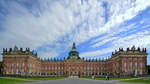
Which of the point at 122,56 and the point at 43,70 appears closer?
the point at 122,56

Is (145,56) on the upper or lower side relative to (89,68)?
upper

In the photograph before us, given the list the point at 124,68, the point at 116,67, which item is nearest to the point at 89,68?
the point at 116,67

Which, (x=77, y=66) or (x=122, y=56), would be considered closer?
(x=122, y=56)

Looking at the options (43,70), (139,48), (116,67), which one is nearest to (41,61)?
(43,70)

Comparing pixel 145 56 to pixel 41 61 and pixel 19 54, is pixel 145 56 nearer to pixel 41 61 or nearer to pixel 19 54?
pixel 19 54

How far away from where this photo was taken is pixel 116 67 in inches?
4038

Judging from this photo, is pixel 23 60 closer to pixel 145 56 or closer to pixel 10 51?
pixel 10 51

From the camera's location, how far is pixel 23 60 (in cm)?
9269

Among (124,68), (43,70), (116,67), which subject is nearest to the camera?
(124,68)

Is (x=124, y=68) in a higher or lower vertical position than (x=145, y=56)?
lower

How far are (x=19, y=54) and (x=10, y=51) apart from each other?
563 cm

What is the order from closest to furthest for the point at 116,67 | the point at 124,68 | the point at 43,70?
the point at 124,68, the point at 116,67, the point at 43,70

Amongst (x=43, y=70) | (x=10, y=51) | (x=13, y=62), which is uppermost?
(x=10, y=51)

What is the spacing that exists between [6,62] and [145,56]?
7845 centimetres
